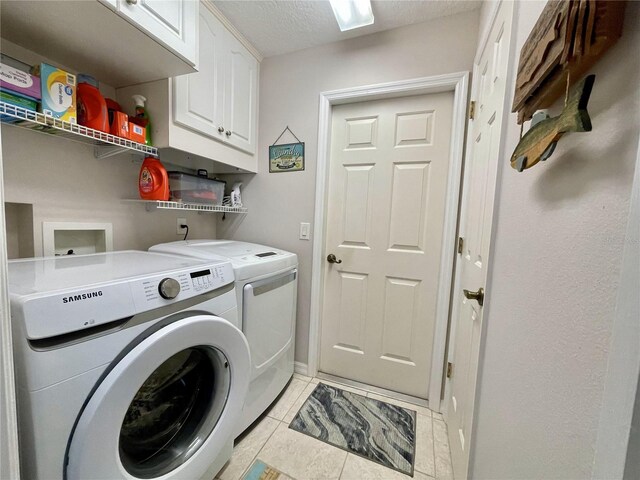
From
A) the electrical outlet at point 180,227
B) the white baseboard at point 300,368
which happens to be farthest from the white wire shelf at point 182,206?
the white baseboard at point 300,368

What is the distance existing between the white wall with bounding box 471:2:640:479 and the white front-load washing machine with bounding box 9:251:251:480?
2.74 ft

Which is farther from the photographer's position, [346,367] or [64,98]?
[346,367]

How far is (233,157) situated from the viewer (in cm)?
156

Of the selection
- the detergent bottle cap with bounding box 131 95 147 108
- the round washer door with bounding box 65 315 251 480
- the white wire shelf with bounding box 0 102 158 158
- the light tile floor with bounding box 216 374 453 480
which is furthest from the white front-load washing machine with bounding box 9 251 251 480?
the detergent bottle cap with bounding box 131 95 147 108

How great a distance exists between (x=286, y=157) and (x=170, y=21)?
35.0 inches

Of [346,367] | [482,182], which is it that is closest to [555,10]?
[482,182]

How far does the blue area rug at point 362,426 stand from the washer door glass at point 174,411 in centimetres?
64

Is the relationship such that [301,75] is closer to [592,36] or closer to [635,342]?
[592,36]

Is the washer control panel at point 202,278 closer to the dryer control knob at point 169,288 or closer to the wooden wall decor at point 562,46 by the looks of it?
the dryer control knob at point 169,288

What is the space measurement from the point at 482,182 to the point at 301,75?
1367 millimetres

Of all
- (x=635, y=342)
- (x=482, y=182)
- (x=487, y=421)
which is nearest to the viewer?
(x=635, y=342)

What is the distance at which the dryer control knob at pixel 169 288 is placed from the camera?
709 mm

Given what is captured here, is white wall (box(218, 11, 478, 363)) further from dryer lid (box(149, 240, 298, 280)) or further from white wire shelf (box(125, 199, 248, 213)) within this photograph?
dryer lid (box(149, 240, 298, 280))

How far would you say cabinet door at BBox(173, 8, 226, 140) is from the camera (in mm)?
1188
